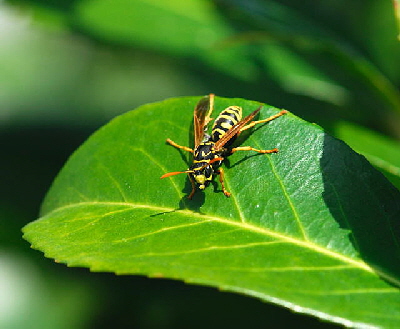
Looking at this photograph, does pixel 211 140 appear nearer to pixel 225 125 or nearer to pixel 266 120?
pixel 225 125

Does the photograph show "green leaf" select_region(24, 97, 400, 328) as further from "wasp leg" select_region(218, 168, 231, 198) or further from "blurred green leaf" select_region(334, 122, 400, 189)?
"blurred green leaf" select_region(334, 122, 400, 189)

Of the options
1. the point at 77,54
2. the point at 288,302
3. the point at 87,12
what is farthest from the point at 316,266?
the point at 77,54

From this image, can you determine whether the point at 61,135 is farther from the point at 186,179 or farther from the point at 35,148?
the point at 186,179

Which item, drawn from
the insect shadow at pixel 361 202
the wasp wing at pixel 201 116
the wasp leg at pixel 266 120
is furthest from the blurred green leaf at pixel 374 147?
the wasp wing at pixel 201 116

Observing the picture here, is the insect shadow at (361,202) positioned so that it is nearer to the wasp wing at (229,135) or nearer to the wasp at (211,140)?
the wasp at (211,140)

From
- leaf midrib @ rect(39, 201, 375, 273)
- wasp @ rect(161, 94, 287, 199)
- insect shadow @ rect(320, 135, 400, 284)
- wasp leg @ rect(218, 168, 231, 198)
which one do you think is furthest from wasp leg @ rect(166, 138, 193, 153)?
insect shadow @ rect(320, 135, 400, 284)

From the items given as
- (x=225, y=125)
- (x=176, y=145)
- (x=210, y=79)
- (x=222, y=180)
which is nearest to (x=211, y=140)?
(x=225, y=125)
